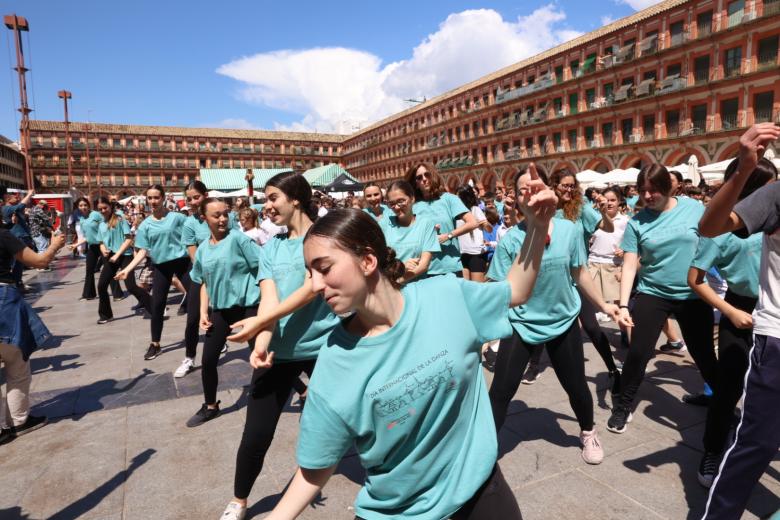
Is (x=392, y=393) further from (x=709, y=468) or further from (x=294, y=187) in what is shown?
(x=709, y=468)

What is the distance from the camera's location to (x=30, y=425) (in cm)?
414

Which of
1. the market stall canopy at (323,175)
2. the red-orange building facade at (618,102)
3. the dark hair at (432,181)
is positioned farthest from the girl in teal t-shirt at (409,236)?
the red-orange building facade at (618,102)

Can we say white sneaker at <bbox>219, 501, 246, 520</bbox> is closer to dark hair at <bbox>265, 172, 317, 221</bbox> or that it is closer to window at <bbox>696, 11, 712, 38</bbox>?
dark hair at <bbox>265, 172, 317, 221</bbox>

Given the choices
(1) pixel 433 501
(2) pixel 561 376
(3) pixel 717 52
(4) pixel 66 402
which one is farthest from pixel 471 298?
(3) pixel 717 52

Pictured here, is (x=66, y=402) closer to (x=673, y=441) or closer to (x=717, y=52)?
(x=673, y=441)

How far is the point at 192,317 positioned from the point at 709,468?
4574 millimetres

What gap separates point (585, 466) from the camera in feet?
10.7

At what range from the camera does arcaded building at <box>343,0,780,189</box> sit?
27328 millimetres

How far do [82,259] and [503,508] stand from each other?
21.0 meters

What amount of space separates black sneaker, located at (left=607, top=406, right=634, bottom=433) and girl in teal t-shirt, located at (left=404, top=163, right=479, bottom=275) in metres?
1.90

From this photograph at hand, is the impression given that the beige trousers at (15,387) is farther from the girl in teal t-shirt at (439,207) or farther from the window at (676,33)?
the window at (676,33)

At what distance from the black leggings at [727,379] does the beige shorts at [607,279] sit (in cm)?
353

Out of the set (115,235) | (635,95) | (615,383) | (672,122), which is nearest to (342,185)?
(115,235)

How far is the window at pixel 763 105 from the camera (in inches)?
1039
